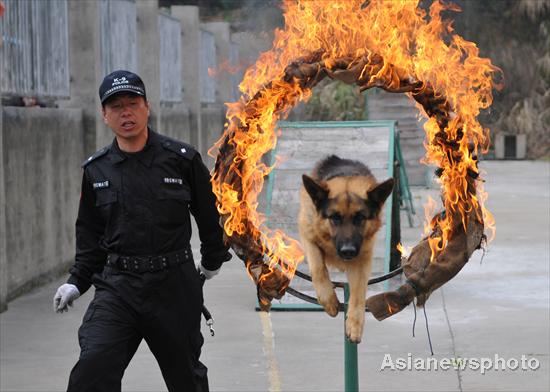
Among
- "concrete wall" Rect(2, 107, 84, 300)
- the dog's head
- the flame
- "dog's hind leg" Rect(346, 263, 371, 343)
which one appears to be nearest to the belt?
the flame

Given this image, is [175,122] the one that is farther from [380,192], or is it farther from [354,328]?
[380,192]

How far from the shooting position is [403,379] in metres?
7.82

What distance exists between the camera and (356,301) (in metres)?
5.29

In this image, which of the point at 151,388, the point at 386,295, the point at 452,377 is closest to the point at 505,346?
the point at 452,377

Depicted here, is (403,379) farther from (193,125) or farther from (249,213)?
(193,125)

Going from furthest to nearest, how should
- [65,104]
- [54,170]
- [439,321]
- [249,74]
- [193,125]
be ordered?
1. [193,125]
2. [65,104]
3. [54,170]
4. [439,321]
5. [249,74]

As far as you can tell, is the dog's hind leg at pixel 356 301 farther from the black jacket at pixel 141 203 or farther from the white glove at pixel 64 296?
the white glove at pixel 64 296

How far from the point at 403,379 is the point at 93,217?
329 cm

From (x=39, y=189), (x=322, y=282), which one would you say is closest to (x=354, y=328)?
(x=322, y=282)

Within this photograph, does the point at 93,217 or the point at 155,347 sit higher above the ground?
the point at 93,217

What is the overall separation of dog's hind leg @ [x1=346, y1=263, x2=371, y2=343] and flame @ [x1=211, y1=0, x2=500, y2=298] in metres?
0.39

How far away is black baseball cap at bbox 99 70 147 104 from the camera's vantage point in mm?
5168

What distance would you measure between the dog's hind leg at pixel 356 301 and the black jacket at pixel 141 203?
0.75 m

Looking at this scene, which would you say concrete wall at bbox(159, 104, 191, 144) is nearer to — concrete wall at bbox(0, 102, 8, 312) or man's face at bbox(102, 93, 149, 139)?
concrete wall at bbox(0, 102, 8, 312)
